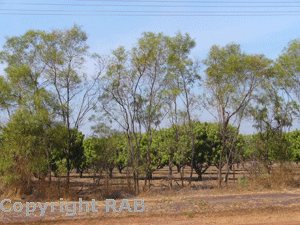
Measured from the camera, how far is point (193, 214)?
32.1 ft

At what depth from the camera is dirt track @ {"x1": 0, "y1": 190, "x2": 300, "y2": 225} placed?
29.4 ft

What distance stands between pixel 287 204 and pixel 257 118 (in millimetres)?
8128

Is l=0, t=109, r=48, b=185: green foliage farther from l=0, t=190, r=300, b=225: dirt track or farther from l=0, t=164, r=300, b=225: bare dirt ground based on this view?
l=0, t=190, r=300, b=225: dirt track

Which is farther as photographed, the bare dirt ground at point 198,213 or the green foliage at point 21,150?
the green foliage at point 21,150

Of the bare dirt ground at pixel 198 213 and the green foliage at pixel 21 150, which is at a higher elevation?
the green foliage at pixel 21 150

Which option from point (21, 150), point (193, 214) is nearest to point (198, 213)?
point (193, 214)

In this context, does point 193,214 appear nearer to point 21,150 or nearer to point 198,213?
point 198,213

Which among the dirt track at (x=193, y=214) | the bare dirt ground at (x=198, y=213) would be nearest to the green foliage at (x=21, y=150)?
the bare dirt ground at (x=198, y=213)

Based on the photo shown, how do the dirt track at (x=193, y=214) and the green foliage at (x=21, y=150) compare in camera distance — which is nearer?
the dirt track at (x=193, y=214)

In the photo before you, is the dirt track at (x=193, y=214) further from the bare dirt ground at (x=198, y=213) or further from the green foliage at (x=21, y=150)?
the green foliage at (x=21, y=150)

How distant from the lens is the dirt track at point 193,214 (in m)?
8.97

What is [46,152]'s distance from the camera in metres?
13.6

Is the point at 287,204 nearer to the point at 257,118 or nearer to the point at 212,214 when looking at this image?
the point at 212,214

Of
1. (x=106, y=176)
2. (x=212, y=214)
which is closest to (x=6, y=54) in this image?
(x=106, y=176)
